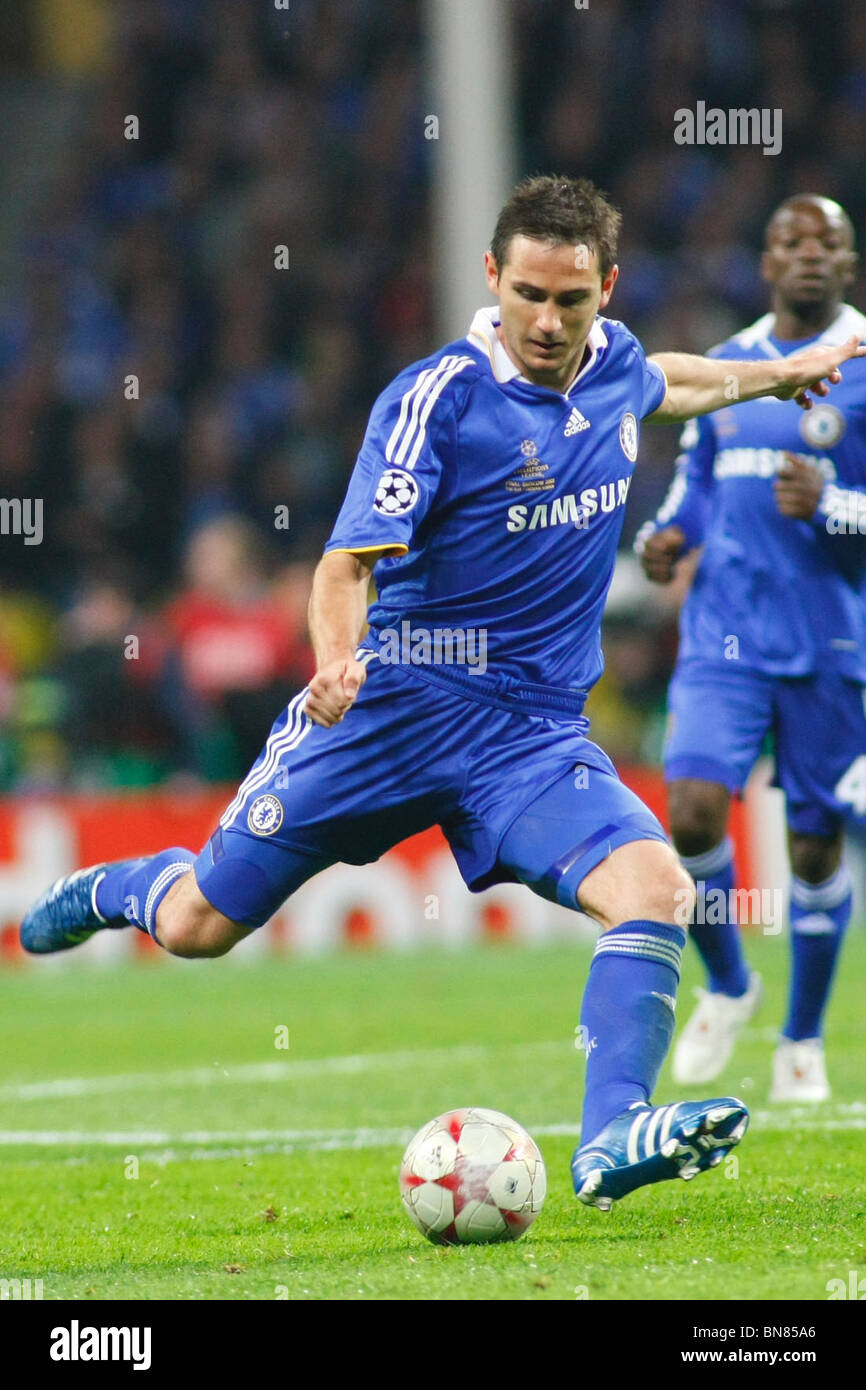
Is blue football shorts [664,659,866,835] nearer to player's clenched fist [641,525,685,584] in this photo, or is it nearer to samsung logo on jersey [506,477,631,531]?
player's clenched fist [641,525,685,584]

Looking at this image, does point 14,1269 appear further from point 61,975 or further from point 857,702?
point 61,975

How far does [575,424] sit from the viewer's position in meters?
5.10

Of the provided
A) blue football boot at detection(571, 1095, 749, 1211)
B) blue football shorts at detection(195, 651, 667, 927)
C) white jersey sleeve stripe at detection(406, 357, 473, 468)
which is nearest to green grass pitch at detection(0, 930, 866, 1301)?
blue football boot at detection(571, 1095, 749, 1211)

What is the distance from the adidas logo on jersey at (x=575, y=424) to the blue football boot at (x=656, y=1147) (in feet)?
5.28

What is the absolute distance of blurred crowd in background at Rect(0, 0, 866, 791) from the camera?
14.0 m

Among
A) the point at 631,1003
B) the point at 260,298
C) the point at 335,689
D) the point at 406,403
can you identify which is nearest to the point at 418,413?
the point at 406,403

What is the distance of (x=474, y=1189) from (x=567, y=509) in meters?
1.58

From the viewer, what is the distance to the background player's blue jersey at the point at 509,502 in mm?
4938

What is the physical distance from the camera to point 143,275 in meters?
18.0

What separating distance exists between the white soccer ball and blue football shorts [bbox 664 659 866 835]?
→ 8.45 feet

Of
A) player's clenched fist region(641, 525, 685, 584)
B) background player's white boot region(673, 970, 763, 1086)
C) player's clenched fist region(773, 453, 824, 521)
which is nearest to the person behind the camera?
player's clenched fist region(773, 453, 824, 521)

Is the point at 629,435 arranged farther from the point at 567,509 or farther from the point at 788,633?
the point at 788,633

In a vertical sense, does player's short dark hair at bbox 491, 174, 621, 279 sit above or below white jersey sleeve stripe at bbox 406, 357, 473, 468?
above
